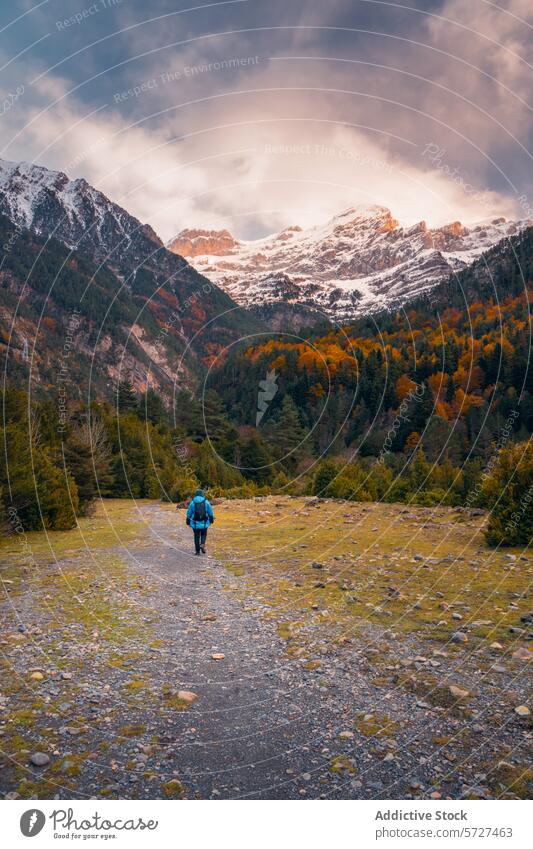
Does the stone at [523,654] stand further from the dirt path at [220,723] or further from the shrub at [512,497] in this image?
the shrub at [512,497]

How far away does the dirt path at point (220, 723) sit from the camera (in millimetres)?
4293

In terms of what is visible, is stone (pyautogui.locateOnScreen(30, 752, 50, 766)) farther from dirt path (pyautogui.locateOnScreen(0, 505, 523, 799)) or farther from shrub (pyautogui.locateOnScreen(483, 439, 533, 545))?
shrub (pyautogui.locateOnScreen(483, 439, 533, 545))

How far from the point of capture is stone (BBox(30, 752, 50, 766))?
4430 millimetres

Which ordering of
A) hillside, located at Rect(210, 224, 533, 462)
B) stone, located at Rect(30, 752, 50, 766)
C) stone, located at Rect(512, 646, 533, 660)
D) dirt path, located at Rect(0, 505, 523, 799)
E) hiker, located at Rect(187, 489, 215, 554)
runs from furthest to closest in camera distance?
hillside, located at Rect(210, 224, 533, 462) → hiker, located at Rect(187, 489, 215, 554) → stone, located at Rect(512, 646, 533, 660) → stone, located at Rect(30, 752, 50, 766) → dirt path, located at Rect(0, 505, 523, 799)

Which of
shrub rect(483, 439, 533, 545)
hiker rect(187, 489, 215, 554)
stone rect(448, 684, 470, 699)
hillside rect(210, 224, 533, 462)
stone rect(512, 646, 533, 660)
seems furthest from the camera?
hillside rect(210, 224, 533, 462)

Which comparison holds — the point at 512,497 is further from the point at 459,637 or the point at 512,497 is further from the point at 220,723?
the point at 220,723

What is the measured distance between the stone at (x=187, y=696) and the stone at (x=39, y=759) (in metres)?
1.62

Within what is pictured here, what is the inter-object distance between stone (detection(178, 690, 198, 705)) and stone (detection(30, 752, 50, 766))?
162 centimetres

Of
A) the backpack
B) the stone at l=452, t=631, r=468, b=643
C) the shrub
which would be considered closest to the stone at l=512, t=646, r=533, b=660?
the stone at l=452, t=631, r=468, b=643

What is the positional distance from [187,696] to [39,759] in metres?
1.77

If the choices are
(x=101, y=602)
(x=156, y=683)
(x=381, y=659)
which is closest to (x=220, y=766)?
(x=156, y=683)

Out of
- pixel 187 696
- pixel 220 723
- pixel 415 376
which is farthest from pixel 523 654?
pixel 415 376

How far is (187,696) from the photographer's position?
19.1 ft

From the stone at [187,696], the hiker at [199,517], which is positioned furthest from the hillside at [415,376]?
the stone at [187,696]
